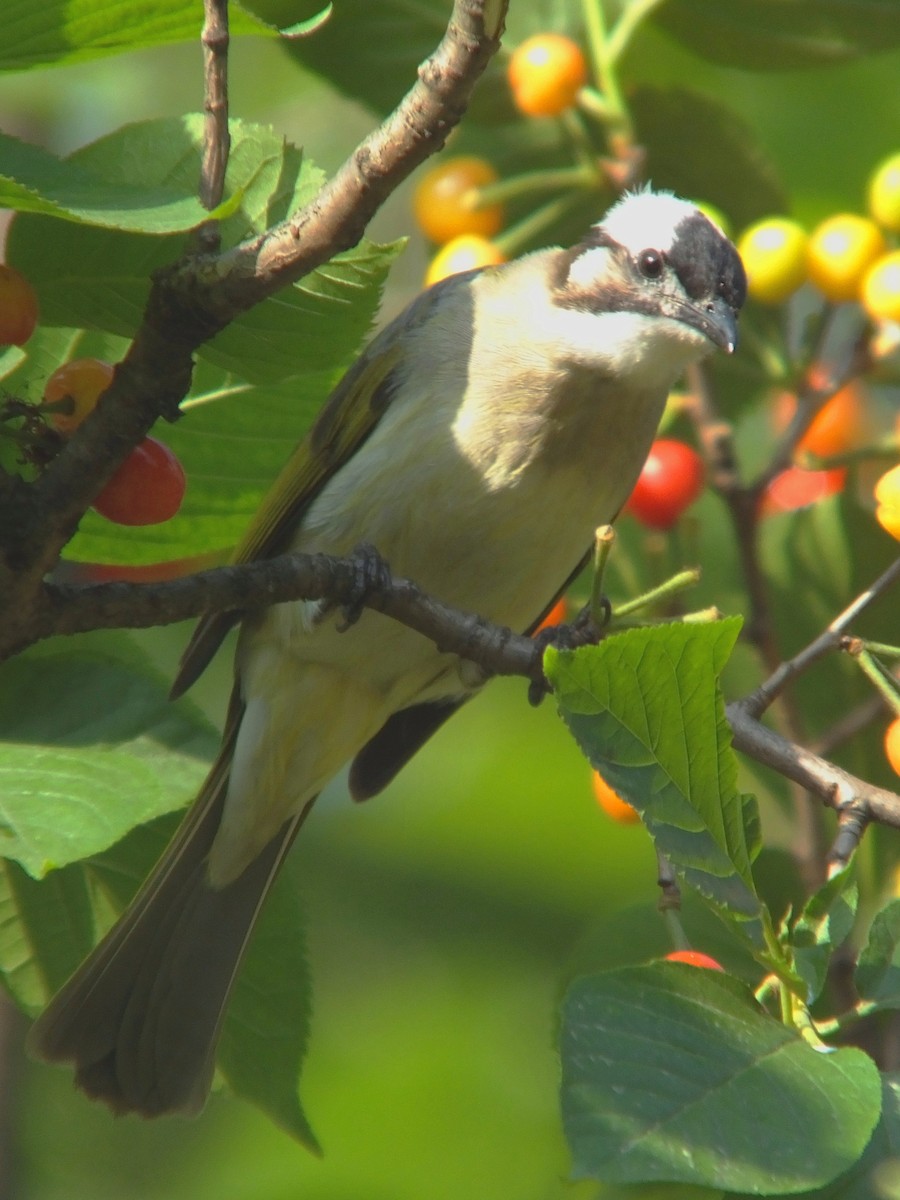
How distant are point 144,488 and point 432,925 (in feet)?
10.1

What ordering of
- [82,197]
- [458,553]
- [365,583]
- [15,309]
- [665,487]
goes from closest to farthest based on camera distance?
[82,197]
[15,309]
[365,583]
[458,553]
[665,487]

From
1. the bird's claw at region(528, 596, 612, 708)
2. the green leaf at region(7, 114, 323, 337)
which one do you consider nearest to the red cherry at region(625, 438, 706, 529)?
the bird's claw at region(528, 596, 612, 708)

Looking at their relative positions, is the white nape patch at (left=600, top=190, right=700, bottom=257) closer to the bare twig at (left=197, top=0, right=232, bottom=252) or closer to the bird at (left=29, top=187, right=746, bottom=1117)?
the bird at (left=29, top=187, right=746, bottom=1117)

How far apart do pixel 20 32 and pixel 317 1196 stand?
124 inches

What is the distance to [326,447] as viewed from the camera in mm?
3758

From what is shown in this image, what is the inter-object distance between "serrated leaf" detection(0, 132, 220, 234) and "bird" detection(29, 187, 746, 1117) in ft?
4.23

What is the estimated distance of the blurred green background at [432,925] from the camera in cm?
432

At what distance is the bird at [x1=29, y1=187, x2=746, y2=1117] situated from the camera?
3381mm

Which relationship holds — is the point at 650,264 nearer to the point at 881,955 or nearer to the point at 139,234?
the point at 139,234

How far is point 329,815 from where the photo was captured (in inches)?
218

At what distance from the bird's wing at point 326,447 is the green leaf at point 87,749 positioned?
0.86m

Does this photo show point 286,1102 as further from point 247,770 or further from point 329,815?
point 329,815

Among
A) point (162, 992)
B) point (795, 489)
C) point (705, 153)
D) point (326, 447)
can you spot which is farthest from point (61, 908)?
point (705, 153)

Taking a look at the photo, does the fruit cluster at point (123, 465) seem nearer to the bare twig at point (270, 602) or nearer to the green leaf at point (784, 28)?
the bare twig at point (270, 602)
